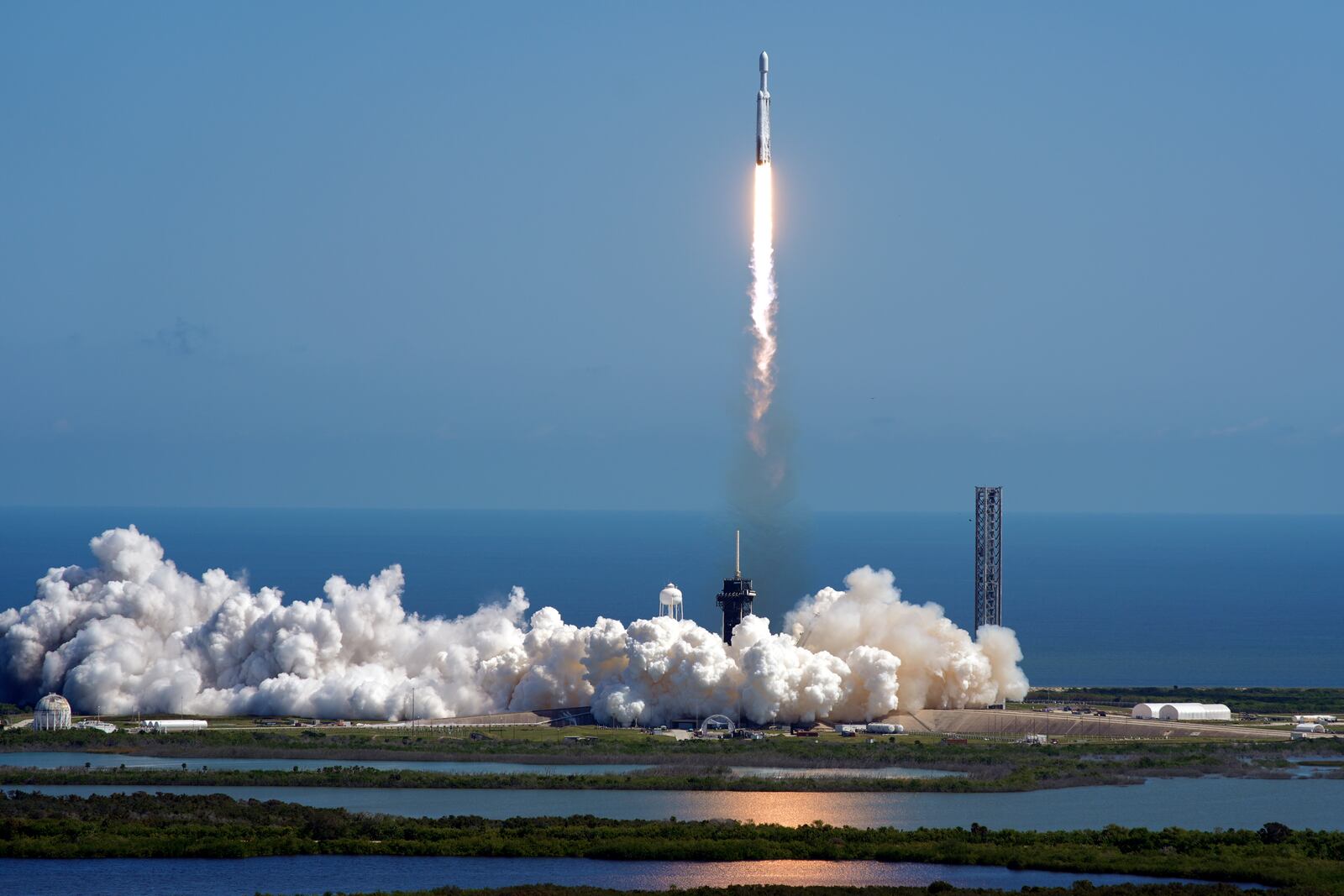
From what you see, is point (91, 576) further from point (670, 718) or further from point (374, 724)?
point (670, 718)

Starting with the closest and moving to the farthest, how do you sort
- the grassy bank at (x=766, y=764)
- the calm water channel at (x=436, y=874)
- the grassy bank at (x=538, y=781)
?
the calm water channel at (x=436, y=874) → the grassy bank at (x=538, y=781) → the grassy bank at (x=766, y=764)

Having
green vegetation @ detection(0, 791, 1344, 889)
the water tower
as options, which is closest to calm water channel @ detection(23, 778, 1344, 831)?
green vegetation @ detection(0, 791, 1344, 889)

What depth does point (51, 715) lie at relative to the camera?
88312mm

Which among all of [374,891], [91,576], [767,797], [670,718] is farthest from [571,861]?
[91,576]

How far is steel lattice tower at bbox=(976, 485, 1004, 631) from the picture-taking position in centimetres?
9912

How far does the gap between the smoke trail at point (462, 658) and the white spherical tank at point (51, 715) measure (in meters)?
5.25

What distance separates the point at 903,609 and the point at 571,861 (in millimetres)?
33774

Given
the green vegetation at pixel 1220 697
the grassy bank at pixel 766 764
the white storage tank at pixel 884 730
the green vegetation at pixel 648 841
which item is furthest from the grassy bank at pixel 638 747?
the green vegetation at pixel 1220 697

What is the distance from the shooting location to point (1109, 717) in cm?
9131

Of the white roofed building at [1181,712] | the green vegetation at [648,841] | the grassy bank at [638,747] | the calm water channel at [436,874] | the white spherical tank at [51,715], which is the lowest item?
the calm water channel at [436,874]

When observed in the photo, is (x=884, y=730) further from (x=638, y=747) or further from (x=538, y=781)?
(x=538, y=781)

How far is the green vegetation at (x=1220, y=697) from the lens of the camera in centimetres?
9919

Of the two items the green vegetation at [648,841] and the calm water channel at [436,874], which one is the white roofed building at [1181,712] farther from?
the calm water channel at [436,874]

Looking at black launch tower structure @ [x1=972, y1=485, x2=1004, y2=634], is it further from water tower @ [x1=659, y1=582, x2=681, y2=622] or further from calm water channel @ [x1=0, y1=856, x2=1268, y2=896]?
calm water channel @ [x1=0, y1=856, x2=1268, y2=896]
